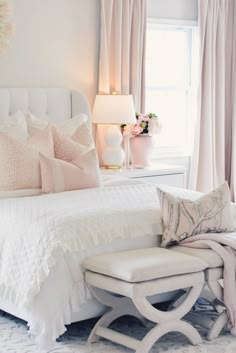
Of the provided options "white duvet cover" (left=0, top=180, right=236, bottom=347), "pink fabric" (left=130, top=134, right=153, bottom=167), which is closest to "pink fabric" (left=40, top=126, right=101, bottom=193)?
"white duvet cover" (left=0, top=180, right=236, bottom=347)

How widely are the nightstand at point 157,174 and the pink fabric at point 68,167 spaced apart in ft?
2.70

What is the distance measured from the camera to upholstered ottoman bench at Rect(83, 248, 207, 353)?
3447mm

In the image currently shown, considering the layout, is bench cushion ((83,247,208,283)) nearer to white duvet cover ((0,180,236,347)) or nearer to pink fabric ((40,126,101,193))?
white duvet cover ((0,180,236,347))

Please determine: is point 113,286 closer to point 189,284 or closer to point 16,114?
point 189,284

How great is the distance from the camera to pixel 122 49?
596 cm

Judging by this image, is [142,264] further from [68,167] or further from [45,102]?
[45,102]

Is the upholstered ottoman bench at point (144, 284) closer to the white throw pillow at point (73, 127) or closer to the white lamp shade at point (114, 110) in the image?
the white throw pillow at point (73, 127)

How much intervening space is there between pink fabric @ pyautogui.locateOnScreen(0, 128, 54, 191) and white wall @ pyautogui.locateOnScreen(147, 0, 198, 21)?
2.25 metres

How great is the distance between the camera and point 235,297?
379cm

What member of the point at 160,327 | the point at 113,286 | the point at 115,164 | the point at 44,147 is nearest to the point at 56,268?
the point at 113,286

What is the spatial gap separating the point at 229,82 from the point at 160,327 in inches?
149

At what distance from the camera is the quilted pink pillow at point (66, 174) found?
4.49 metres

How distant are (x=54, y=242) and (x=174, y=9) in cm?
343

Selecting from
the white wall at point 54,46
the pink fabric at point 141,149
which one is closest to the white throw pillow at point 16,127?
the white wall at point 54,46
